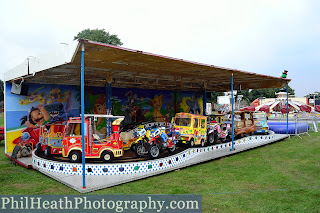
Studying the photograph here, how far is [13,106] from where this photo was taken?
42.3 ft

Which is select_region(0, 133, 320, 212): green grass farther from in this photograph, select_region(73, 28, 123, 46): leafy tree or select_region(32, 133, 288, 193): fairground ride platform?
select_region(73, 28, 123, 46): leafy tree

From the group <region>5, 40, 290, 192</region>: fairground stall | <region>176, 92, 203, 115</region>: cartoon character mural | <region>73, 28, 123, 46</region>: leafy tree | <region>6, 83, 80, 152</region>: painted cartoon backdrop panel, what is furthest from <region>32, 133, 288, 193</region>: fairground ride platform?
<region>73, 28, 123, 46</region>: leafy tree

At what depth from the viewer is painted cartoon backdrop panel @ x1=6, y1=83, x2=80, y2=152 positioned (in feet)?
42.2

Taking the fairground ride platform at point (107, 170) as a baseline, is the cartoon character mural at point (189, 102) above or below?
above

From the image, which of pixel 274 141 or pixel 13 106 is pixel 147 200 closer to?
pixel 13 106

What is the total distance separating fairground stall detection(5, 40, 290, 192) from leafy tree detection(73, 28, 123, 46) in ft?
119

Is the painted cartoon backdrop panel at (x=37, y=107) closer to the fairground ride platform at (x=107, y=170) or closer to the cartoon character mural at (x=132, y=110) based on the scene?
the cartoon character mural at (x=132, y=110)

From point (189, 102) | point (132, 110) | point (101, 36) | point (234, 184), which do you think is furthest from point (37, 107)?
point (101, 36)

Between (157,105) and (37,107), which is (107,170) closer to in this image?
(37,107)

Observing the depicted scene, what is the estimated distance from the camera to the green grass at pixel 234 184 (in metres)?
6.21

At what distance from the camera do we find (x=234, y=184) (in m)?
7.69

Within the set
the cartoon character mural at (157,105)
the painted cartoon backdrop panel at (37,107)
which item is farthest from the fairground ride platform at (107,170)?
the cartoon character mural at (157,105)

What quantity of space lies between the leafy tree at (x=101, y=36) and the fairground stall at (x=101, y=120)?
36212 mm

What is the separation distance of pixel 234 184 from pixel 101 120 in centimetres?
1057
